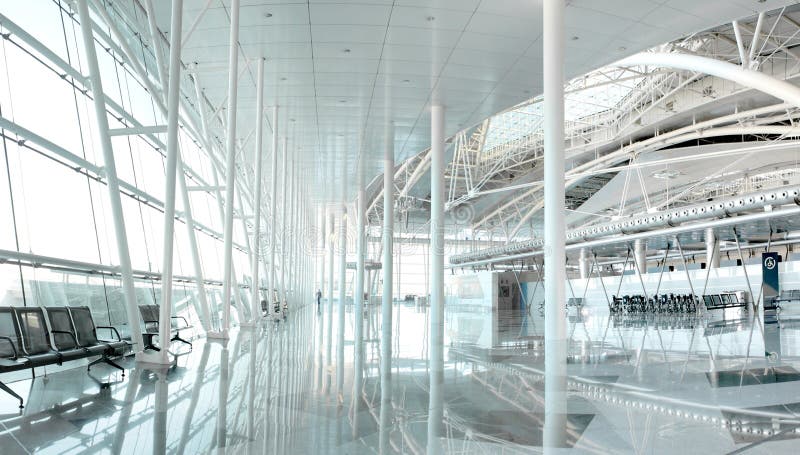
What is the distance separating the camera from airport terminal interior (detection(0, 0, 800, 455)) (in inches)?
206

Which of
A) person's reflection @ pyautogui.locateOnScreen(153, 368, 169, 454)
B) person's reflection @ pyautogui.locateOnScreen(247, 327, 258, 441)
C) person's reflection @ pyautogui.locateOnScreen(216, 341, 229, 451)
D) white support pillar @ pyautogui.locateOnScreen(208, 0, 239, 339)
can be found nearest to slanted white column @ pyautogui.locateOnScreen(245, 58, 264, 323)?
white support pillar @ pyautogui.locateOnScreen(208, 0, 239, 339)

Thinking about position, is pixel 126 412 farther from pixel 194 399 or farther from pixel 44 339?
pixel 44 339

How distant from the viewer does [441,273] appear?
20469 millimetres

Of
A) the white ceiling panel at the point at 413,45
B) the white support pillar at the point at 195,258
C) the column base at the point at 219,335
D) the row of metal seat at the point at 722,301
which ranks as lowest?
the column base at the point at 219,335

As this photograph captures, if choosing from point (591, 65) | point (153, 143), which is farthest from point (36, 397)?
point (591, 65)

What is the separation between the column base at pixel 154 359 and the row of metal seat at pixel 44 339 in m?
0.62

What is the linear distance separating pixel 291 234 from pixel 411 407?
88.3 feet

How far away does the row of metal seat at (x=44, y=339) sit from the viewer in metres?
6.59

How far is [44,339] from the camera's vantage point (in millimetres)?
7406

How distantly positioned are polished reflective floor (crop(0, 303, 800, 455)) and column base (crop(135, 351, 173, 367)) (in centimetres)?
27

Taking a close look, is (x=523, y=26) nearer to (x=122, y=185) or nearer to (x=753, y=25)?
(x=122, y=185)

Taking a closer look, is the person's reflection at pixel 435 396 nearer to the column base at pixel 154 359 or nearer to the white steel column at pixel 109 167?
the column base at pixel 154 359

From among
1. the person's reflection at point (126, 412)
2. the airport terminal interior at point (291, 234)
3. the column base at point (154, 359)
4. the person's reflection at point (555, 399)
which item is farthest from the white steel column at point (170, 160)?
the person's reflection at point (555, 399)

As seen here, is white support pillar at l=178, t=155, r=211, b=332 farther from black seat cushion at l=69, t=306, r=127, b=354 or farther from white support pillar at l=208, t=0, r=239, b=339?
black seat cushion at l=69, t=306, r=127, b=354
